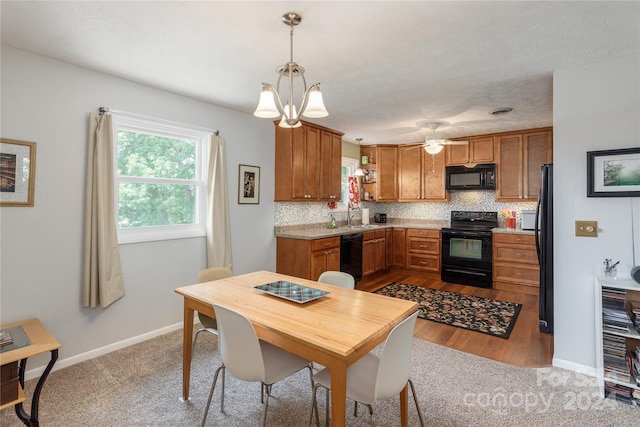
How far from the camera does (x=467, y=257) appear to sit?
4.90 metres

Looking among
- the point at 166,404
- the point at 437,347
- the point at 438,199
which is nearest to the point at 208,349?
the point at 166,404

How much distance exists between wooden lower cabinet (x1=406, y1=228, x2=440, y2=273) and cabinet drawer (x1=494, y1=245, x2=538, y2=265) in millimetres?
926

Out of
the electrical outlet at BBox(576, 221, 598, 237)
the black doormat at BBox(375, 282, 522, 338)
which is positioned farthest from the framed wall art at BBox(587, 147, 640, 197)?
the black doormat at BBox(375, 282, 522, 338)

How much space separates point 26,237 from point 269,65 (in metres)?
2.24

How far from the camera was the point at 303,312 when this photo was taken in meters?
1.66

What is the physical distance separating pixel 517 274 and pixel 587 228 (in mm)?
2464

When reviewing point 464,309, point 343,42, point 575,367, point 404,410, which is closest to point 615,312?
point 575,367

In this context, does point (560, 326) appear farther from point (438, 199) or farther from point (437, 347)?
point (438, 199)

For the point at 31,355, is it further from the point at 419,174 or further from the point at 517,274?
the point at 419,174

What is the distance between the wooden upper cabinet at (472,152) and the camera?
500 centimetres

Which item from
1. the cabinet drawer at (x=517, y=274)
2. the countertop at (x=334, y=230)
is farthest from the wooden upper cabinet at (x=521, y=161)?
the cabinet drawer at (x=517, y=274)

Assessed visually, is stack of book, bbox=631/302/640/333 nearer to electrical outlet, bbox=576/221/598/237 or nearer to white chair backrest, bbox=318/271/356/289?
electrical outlet, bbox=576/221/598/237

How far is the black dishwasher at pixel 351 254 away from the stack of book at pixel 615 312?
289cm

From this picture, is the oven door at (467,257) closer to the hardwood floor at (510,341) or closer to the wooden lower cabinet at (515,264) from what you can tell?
the wooden lower cabinet at (515,264)
